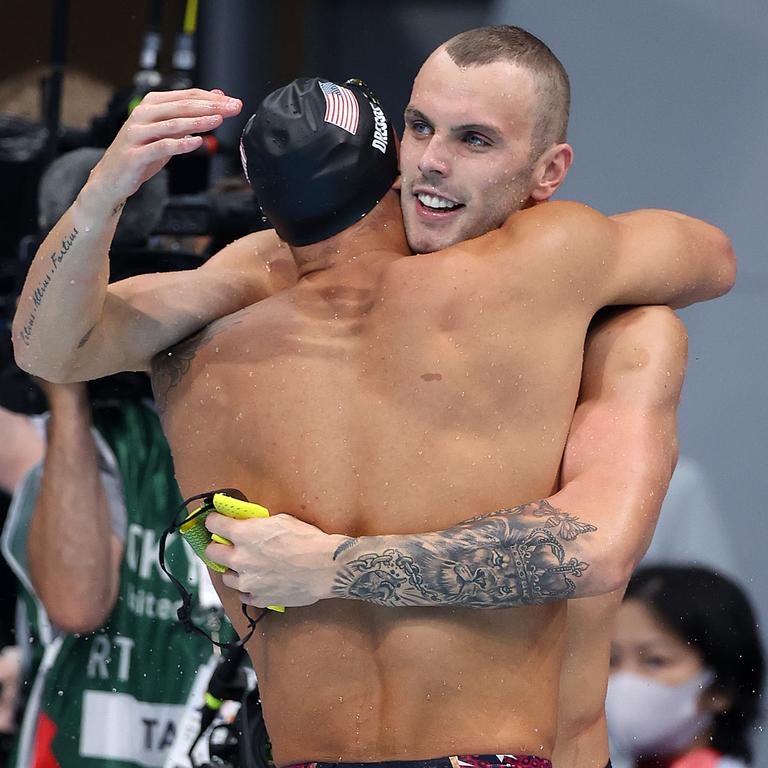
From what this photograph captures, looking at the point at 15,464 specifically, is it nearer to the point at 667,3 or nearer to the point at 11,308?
the point at 11,308

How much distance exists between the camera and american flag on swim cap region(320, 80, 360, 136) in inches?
86.1

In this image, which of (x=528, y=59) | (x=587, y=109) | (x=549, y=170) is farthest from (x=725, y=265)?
(x=587, y=109)

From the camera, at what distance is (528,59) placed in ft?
7.46

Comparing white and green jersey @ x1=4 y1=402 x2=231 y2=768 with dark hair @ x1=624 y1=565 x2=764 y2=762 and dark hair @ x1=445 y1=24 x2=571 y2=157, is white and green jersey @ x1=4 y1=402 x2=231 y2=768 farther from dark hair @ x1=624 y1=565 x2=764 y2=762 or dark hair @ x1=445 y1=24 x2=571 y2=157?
dark hair @ x1=445 y1=24 x2=571 y2=157

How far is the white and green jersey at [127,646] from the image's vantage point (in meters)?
3.68

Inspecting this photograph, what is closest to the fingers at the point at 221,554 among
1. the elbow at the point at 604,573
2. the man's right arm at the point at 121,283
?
the man's right arm at the point at 121,283

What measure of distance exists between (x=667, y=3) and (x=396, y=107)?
3.07ft

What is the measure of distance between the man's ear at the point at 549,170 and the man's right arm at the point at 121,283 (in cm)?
49

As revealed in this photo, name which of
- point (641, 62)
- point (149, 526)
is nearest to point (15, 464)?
point (149, 526)

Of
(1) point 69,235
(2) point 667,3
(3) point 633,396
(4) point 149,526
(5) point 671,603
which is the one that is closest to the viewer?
(1) point 69,235

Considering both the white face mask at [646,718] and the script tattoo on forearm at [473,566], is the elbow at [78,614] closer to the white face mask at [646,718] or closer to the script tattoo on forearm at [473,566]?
the white face mask at [646,718]

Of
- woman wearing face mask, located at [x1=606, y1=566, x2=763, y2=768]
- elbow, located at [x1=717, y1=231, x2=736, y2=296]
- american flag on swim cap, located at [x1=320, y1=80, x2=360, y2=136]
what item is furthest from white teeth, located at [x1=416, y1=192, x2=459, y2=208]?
woman wearing face mask, located at [x1=606, y1=566, x2=763, y2=768]

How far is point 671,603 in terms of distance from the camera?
3934 millimetres

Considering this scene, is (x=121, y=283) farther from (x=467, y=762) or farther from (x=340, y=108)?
(x=467, y=762)
